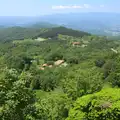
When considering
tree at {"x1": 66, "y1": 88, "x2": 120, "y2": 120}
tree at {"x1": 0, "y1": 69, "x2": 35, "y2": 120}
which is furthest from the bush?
tree at {"x1": 0, "y1": 69, "x2": 35, "y2": 120}

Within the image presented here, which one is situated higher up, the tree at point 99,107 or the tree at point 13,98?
the tree at point 13,98

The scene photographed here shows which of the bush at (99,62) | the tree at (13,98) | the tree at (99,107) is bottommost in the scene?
the bush at (99,62)

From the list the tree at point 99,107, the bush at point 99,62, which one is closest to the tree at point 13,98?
the tree at point 99,107

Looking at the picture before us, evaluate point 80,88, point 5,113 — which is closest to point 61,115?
point 80,88

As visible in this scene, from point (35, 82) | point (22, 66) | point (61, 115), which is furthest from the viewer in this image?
point (22, 66)

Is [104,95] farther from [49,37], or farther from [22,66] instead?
[49,37]

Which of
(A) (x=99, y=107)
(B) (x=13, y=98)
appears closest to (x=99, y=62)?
(A) (x=99, y=107)

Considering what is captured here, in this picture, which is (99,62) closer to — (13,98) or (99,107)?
(99,107)

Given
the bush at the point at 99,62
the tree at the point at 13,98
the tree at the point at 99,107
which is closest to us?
the tree at the point at 13,98

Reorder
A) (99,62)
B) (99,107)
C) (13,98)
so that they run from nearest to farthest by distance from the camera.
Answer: (13,98) → (99,107) → (99,62)

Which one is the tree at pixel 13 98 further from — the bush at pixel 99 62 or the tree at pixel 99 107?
the bush at pixel 99 62

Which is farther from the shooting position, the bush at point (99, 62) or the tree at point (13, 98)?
the bush at point (99, 62)
